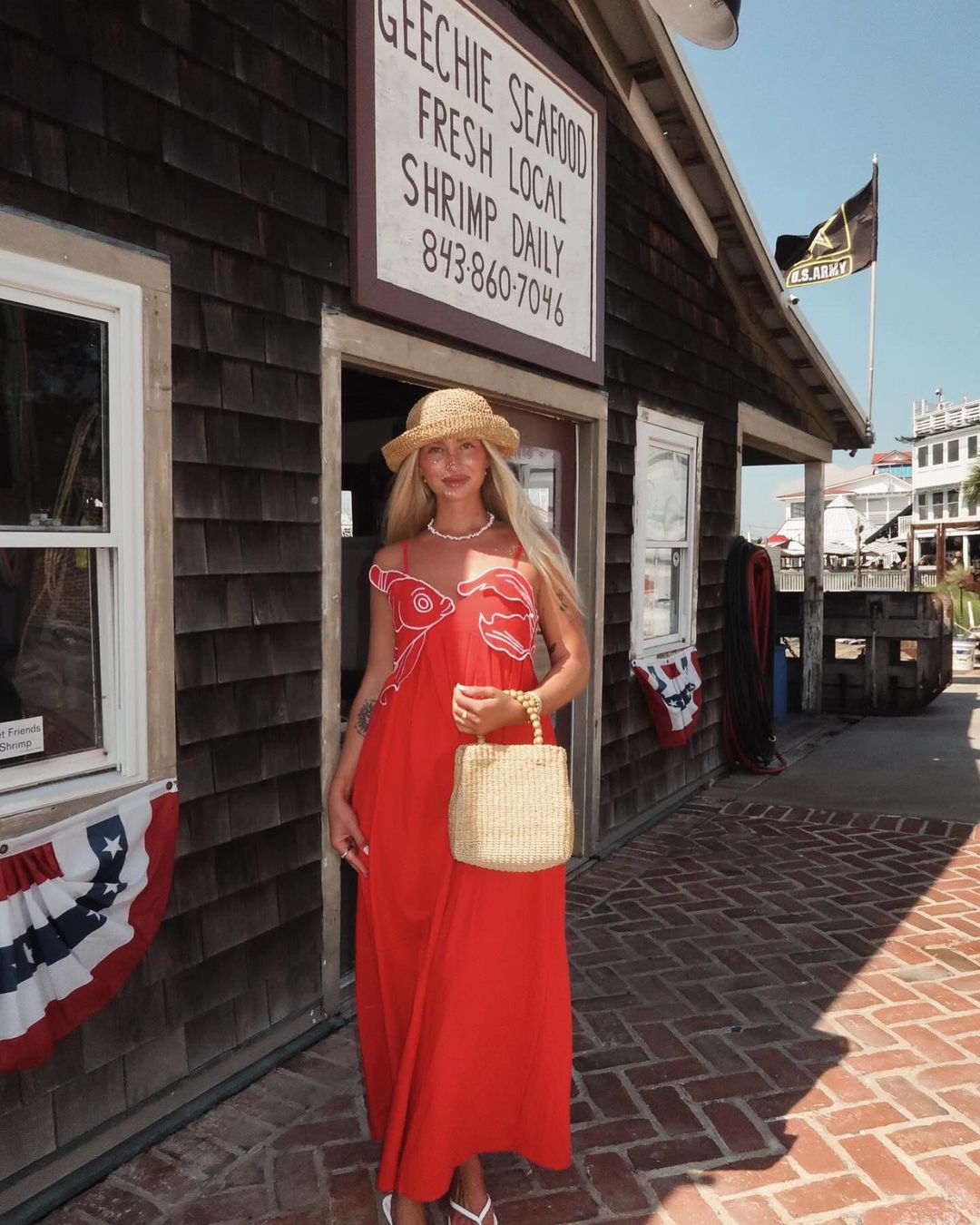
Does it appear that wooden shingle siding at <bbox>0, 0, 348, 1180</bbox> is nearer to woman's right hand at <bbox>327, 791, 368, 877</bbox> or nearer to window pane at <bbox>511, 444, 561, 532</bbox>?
woman's right hand at <bbox>327, 791, 368, 877</bbox>

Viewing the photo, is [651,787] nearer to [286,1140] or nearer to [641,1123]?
[641,1123]

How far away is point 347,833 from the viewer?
2291 mm

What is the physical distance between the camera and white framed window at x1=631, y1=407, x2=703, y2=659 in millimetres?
5289

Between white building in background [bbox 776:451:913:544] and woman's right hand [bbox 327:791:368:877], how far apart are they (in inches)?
2022

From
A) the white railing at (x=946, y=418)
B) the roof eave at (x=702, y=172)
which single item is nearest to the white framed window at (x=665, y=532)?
the roof eave at (x=702, y=172)

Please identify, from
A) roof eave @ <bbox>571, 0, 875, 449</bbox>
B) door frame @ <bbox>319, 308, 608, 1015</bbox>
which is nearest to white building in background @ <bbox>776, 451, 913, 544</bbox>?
Result: roof eave @ <bbox>571, 0, 875, 449</bbox>

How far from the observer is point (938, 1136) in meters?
2.51

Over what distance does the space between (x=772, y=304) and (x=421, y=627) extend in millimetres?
5369

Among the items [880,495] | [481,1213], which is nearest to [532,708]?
[481,1213]

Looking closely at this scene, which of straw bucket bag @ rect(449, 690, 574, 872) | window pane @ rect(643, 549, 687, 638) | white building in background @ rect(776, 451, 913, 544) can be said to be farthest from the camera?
white building in background @ rect(776, 451, 913, 544)

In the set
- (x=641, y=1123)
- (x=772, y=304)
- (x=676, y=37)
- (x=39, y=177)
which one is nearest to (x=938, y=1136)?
(x=641, y=1123)

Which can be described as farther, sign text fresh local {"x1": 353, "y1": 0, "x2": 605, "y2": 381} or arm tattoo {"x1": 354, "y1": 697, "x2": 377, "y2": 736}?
sign text fresh local {"x1": 353, "y1": 0, "x2": 605, "y2": 381}

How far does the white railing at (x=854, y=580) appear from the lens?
2420 cm

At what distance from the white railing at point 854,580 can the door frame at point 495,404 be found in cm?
1955
